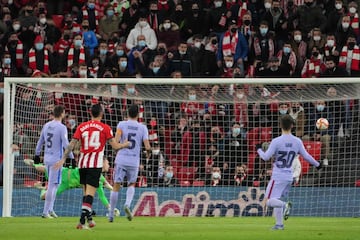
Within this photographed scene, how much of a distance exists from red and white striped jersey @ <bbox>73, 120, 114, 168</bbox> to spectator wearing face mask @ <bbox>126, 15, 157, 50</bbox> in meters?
12.8

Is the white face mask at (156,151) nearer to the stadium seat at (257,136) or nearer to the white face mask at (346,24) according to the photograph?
the stadium seat at (257,136)

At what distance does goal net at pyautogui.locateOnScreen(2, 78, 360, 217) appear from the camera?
1021 inches

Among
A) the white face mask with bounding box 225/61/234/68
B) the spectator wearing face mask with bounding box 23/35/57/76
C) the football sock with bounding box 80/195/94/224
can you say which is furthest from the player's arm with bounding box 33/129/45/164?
the white face mask with bounding box 225/61/234/68

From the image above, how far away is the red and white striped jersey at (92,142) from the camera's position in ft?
61.3

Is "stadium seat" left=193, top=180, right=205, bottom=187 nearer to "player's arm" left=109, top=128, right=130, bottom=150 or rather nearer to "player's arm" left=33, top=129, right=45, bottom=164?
"player's arm" left=33, top=129, right=45, bottom=164

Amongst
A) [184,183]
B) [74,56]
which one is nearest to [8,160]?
[184,183]

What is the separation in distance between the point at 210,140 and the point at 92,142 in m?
8.41

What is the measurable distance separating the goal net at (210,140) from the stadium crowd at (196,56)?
35mm

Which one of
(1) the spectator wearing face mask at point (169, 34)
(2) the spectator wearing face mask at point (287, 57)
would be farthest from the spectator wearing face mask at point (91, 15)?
(2) the spectator wearing face mask at point (287, 57)

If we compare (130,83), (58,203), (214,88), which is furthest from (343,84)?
(58,203)

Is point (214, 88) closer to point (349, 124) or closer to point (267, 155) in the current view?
point (349, 124)

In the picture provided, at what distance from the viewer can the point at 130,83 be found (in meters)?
25.3

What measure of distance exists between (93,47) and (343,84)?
8.14 metres

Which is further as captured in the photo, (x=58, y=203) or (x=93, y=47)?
(x=93, y=47)
